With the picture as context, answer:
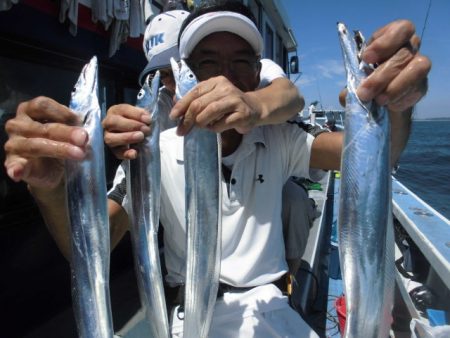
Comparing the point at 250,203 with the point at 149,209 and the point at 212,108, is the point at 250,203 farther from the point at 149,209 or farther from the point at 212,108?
the point at 212,108

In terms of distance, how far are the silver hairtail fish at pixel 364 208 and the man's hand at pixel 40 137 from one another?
738 mm

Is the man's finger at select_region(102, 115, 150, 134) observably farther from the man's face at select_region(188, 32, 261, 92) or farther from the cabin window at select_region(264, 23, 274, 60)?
the cabin window at select_region(264, 23, 274, 60)

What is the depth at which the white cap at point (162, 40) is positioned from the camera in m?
2.56

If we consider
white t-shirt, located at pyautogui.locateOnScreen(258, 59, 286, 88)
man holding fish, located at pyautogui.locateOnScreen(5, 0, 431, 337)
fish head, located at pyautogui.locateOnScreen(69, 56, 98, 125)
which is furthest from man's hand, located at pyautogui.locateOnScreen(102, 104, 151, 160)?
white t-shirt, located at pyautogui.locateOnScreen(258, 59, 286, 88)

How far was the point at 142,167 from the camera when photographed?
114cm

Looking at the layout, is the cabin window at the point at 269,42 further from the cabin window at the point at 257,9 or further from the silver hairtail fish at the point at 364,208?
the silver hairtail fish at the point at 364,208

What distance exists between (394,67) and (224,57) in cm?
86

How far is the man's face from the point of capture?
1627mm

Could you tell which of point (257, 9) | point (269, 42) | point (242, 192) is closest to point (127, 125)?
point (242, 192)

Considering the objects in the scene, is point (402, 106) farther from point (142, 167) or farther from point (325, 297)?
point (325, 297)

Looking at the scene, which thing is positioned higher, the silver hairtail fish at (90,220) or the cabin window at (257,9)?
the cabin window at (257,9)

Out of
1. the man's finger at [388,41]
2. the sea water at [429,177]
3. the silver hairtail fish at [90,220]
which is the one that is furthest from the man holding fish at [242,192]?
the sea water at [429,177]

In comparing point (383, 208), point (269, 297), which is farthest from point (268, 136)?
point (383, 208)

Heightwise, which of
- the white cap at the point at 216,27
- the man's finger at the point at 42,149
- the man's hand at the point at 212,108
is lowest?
the man's finger at the point at 42,149
